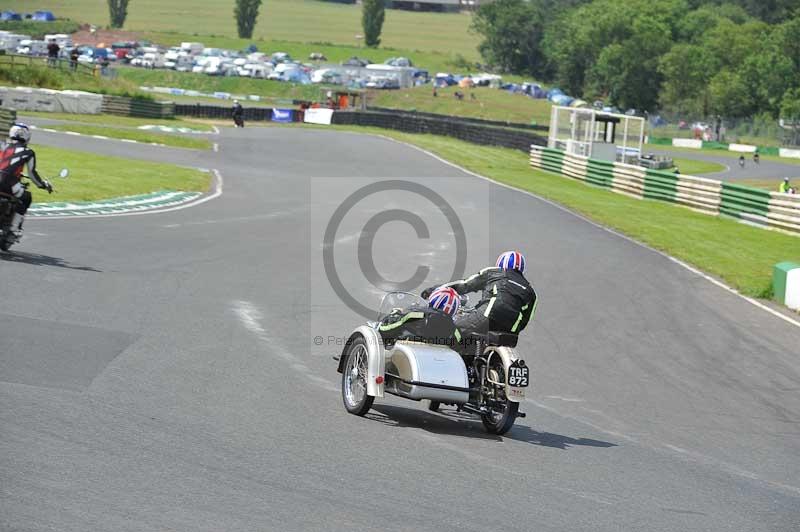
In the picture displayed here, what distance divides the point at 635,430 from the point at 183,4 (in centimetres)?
17779

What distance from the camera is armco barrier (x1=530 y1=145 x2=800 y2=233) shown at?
3225 centimetres

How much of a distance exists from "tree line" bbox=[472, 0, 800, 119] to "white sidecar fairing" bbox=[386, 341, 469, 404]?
10246 centimetres

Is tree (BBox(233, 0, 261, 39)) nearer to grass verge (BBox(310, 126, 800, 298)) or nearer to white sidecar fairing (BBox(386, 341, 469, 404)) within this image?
grass verge (BBox(310, 126, 800, 298))

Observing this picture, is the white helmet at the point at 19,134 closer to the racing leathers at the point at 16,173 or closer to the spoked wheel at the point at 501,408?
the racing leathers at the point at 16,173

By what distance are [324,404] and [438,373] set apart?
116 centimetres

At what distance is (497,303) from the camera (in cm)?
980

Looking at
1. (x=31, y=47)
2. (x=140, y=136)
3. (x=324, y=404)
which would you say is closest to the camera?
(x=324, y=404)

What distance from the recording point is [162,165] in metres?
35.7

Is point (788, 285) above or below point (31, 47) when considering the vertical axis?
below

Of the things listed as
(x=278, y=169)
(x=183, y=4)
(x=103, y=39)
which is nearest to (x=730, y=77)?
(x=103, y=39)

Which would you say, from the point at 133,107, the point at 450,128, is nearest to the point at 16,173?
the point at 133,107

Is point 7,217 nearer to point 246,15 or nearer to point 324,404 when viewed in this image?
point 324,404

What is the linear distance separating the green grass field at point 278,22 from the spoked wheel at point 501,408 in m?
150

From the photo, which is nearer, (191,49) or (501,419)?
(501,419)
